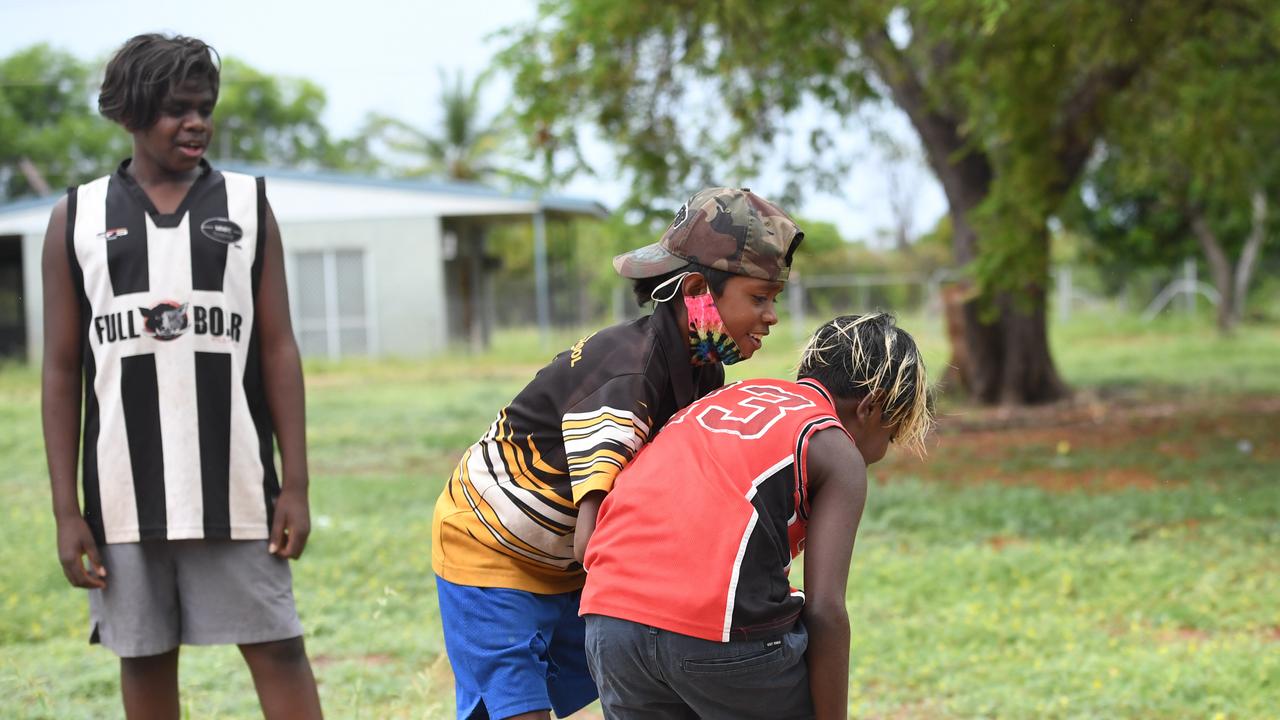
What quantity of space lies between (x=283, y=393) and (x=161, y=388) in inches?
10.0

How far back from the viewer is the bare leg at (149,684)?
277 centimetres

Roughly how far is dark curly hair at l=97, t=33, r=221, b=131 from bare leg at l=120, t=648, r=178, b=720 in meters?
1.13

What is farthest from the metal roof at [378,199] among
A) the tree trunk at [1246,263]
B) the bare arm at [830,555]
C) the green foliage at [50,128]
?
the bare arm at [830,555]

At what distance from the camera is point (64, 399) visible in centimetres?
270

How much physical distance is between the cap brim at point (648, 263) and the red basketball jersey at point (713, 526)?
0.99ft

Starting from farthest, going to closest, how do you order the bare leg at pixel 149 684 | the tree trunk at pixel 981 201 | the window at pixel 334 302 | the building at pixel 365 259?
the window at pixel 334 302
the building at pixel 365 259
the tree trunk at pixel 981 201
the bare leg at pixel 149 684

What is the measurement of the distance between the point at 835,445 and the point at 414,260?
22333 mm

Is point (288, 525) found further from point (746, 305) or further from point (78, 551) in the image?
point (746, 305)

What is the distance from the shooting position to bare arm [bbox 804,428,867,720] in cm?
207

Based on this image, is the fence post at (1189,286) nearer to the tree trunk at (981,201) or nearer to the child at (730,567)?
the tree trunk at (981,201)

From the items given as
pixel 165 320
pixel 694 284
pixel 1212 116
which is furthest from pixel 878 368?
pixel 1212 116

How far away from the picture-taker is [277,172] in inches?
939

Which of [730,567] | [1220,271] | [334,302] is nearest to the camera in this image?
[730,567]

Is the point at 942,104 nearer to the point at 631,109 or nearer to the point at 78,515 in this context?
the point at 631,109
